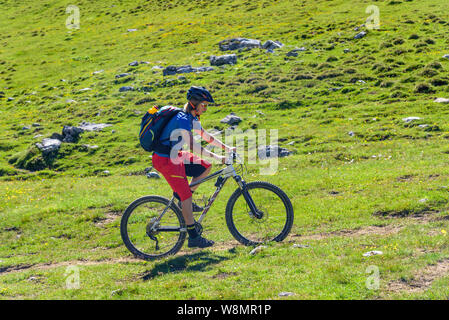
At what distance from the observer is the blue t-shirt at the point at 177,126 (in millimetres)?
8887

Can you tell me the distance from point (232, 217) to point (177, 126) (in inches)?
96.6

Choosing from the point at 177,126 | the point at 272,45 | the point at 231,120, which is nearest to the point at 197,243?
the point at 177,126

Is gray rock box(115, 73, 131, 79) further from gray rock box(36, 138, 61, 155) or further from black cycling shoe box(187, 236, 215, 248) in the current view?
black cycling shoe box(187, 236, 215, 248)

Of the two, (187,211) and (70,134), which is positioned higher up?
(187,211)

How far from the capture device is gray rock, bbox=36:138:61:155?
30459 mm

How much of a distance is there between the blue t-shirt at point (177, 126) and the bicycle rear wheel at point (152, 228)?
1.49m

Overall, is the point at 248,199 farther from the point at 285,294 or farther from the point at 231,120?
the point at 231,120

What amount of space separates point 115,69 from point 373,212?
4866 centimetres

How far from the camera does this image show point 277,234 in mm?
10031

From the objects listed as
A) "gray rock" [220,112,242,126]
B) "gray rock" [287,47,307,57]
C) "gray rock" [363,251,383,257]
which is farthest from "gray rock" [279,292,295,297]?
"gray rock" [287,47,307,57]

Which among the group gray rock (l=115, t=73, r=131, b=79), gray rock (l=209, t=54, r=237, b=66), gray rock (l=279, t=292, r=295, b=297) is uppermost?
gray rock (l=279, t=292, r=295, b=297)

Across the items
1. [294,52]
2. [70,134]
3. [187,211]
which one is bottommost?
[70,134]

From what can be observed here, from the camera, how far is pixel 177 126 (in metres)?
8.95

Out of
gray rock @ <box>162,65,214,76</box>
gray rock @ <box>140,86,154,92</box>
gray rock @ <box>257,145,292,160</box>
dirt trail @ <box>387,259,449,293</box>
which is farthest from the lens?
gray rock @ <box>162,65,214,76</box>
